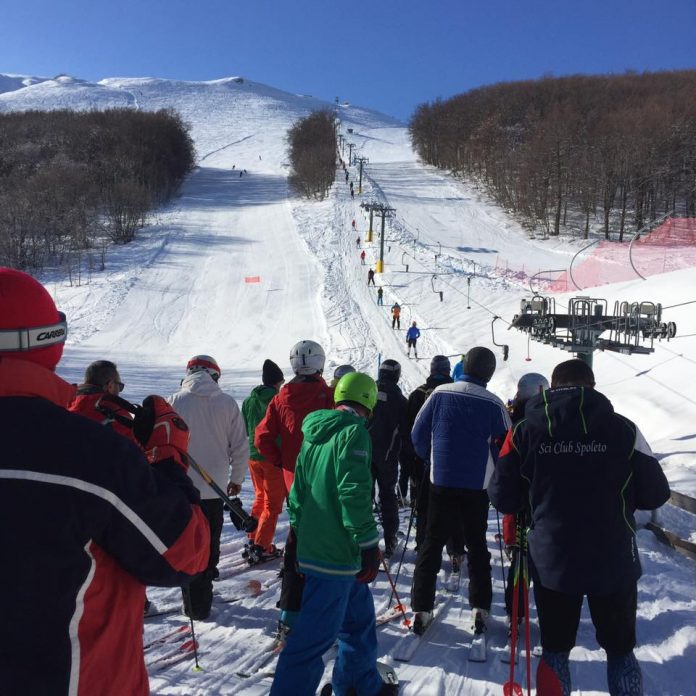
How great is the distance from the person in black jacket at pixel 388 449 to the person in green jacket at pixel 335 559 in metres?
2.46

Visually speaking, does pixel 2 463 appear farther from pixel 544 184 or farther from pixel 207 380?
pixel 544 184

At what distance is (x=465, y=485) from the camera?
13.3 feet

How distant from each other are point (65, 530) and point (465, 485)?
3031 millimetres

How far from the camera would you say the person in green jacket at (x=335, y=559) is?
2.96 m

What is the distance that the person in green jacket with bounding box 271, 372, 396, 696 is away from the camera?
2.96 meters

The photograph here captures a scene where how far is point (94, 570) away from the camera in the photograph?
1530mm

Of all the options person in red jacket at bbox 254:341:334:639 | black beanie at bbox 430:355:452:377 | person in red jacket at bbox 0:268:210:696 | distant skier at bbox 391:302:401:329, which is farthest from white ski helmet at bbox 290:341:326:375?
distant skier at bbox 391:302:401:329

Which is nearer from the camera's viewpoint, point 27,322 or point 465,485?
point 27,322

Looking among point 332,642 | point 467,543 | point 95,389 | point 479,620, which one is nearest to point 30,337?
point 95,389

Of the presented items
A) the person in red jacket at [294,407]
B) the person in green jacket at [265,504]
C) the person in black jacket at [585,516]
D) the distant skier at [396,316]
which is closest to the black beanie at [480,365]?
the person in red jacket at [294,407]

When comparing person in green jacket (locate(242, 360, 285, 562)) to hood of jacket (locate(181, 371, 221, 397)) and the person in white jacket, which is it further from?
hood of jacket (locate(181, 371, 221, 397))

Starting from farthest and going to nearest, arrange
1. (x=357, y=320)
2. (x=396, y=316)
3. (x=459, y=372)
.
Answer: (x=357, y=320) < (x=396, y=316) < (x=459, y=372)

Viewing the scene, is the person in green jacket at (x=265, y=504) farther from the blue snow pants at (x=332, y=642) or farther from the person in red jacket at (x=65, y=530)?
the person in red jacket at (x=65, y=530)

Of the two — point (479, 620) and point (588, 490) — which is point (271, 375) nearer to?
point (479, 620)
